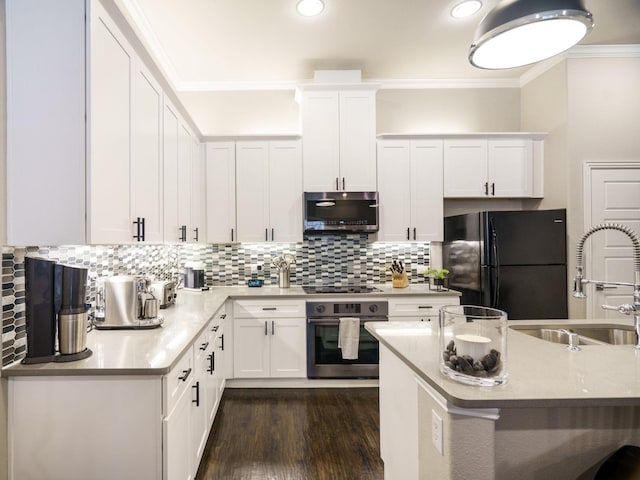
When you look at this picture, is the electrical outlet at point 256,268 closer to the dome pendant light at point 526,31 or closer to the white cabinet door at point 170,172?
the white cabinet door at point 170,172

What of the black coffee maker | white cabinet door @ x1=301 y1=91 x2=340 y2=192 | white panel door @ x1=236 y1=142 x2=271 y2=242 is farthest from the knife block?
the black coffee maker

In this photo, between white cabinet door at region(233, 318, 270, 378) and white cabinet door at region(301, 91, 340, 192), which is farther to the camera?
white cabinet door at region(301, 91, 340, 192)

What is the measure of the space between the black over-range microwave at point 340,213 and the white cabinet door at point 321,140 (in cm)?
14

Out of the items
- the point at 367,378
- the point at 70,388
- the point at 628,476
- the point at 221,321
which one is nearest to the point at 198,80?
the point at 221,321

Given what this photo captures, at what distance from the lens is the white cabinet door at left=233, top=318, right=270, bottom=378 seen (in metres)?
3.26

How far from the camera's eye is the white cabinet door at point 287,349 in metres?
3.27

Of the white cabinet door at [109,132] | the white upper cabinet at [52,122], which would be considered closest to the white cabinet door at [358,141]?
the white cabinet door at [109,132]

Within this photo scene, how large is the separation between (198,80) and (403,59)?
2197 millimetres

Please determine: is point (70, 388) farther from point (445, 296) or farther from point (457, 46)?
point (457, 46)

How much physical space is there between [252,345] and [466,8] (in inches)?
133

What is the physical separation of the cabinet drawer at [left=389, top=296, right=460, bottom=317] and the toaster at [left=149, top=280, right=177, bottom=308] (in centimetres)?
196

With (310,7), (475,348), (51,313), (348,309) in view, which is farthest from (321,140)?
(475,348)

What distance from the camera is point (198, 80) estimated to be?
3.74 meters

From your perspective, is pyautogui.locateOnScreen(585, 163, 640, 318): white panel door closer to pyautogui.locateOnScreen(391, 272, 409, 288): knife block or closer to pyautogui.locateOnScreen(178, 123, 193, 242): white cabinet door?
pyautogui.locateOnScreen(391, 272, 409, 288): knife block
